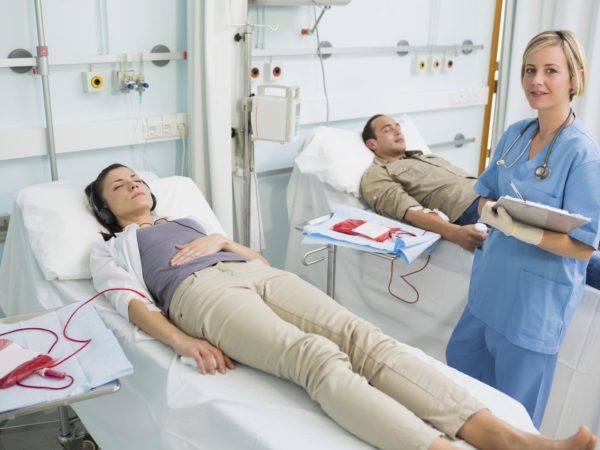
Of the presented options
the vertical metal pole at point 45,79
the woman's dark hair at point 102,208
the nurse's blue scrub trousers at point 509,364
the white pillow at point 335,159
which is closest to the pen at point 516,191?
the nurse's blue scrub trousers at point 509,364

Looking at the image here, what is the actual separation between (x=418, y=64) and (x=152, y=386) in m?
2.75

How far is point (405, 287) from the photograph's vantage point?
9.64 ft

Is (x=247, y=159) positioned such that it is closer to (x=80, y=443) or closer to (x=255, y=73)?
(x=255, y=73)

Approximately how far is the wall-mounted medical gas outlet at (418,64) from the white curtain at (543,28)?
0.70m

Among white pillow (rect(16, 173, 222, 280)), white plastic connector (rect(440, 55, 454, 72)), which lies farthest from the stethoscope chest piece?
white plastic connector (rect(440, 55, 454, 72))

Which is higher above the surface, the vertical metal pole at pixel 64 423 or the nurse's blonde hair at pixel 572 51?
the nurse's blonde hair at pixel 572 51

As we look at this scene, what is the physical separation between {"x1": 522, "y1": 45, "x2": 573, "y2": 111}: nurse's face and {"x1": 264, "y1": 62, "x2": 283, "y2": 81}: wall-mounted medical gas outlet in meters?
1.49

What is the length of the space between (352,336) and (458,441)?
1.34 feet

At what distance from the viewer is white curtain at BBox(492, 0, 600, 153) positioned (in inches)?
162

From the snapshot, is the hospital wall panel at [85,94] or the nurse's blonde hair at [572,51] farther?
the hospital wall panel at [85,94]

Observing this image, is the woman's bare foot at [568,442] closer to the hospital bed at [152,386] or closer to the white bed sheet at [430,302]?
the hospital bed at [152,386]

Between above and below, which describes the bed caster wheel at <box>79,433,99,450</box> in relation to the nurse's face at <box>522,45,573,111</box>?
below

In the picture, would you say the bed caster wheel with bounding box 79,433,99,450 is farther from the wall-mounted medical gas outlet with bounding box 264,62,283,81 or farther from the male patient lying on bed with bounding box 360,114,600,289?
the wall-mounted medical gas outlet with bounding box 264,62,283,81

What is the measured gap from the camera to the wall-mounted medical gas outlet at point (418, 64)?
390 centimetres
